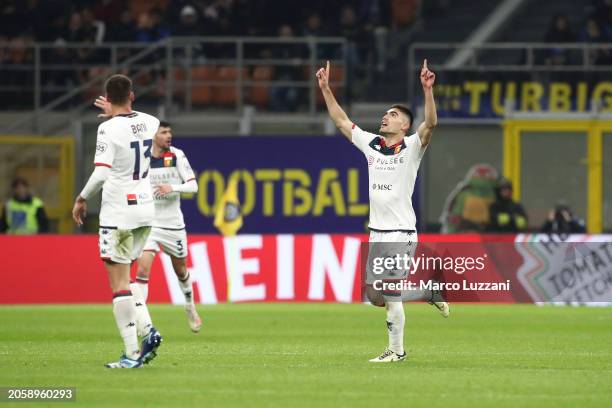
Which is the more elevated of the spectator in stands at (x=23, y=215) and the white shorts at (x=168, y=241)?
the white shorts at (x=168, y=241)

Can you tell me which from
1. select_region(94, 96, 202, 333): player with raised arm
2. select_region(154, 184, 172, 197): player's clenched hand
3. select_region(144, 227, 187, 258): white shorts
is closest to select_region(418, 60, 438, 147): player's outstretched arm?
select_region(154, 184, 172, 197): player's clenched hand

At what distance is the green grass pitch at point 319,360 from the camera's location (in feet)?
35.2

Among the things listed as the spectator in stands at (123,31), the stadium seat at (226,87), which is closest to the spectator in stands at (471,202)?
the stadium seat at (226,87)

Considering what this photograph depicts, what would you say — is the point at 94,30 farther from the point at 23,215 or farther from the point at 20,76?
the point at 23,215

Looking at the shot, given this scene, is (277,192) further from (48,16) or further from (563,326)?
(563,326)

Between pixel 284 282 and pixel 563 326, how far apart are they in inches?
239

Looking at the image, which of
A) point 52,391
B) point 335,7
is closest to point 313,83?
point 335,7

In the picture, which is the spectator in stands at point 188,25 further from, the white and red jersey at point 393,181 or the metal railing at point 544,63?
the white and red jersey at point 393,181

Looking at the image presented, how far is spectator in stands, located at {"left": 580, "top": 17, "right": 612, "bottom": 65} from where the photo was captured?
27.7 meters

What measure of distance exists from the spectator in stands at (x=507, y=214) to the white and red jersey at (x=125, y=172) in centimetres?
1421

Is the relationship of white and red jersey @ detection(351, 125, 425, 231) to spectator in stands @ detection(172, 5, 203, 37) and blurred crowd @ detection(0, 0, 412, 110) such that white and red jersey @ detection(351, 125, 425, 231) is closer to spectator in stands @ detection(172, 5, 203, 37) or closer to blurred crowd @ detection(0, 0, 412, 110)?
blurred crowd @ detection(0, 0, 412, 110)

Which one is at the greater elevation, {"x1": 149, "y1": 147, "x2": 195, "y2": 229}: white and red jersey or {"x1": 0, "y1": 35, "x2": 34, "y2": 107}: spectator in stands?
{"x1": 0, "y1": 35, "x2": 34, "y2": 107}: spectator in stands

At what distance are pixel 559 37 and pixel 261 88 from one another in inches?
228

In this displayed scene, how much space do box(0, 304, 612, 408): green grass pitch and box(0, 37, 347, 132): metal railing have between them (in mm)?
7368
